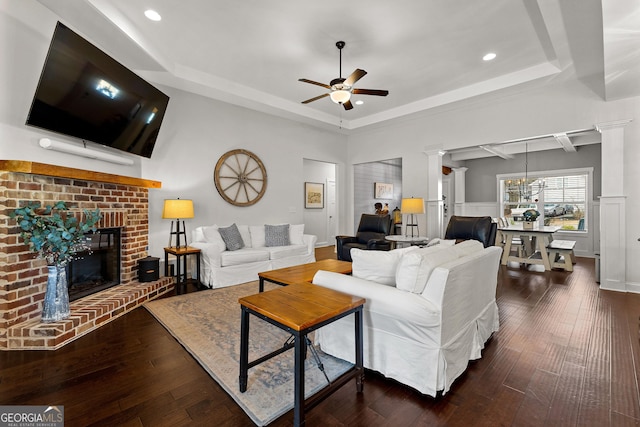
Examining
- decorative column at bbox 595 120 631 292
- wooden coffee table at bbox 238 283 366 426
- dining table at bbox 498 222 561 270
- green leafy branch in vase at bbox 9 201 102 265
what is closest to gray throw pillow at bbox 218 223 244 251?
green leafy branch in vase at bbox 9 201 102 265

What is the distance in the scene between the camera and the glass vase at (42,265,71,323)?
256 centimetres

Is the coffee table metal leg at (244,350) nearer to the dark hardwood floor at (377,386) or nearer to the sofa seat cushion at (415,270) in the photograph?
the dark hardwood floor at (377,386)

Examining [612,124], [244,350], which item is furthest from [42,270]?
[612,124]

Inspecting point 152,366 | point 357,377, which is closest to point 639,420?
point 357,377

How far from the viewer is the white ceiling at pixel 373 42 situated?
2.88m

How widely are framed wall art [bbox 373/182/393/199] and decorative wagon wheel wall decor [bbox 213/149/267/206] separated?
4.45 metres

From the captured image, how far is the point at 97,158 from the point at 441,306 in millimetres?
3887

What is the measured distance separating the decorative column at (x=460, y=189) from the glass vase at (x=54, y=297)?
9.07m

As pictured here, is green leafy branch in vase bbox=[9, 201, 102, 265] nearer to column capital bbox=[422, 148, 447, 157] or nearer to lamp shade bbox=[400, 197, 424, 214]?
lamp shade bbox=[400, 197, 424, 214]

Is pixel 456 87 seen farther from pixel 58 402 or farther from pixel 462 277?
pixel 58 402

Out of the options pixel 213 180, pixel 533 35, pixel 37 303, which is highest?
pixel 533 35

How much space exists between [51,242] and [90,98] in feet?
4.94

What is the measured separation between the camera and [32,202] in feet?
8.53

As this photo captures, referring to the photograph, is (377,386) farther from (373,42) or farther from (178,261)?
(373,42)
